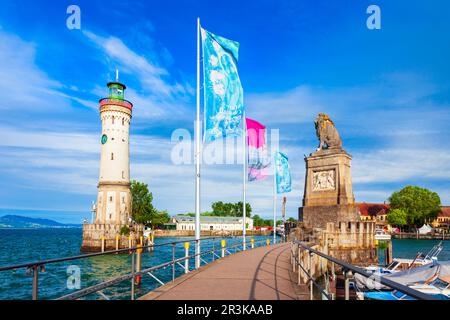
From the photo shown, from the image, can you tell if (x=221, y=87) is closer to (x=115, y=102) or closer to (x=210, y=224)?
(x=115, y=102)

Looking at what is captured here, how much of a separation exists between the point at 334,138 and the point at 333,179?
376 centimetres

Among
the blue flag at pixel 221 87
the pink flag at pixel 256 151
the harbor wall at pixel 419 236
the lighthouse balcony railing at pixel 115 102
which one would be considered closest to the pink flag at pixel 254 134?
the pink flag at pixel 256 151

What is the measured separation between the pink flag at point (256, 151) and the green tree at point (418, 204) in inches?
3723

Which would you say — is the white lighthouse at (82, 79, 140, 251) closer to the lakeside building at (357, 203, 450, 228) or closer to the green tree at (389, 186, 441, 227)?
the green tree at (389, 186, 441, 227)

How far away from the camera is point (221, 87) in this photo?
15.6 m

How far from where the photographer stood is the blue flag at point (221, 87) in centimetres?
1509

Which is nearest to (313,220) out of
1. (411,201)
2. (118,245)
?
(118,245)

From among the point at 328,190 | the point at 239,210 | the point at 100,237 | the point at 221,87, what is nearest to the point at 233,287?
the point at 221,87

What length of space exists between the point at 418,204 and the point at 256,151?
97.4 m

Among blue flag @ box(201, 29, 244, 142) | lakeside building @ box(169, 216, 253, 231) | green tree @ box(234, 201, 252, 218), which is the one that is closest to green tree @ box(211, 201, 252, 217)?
green tree @ box(234, 201, 252, 218)

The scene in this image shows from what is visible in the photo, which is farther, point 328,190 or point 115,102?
point 115,102

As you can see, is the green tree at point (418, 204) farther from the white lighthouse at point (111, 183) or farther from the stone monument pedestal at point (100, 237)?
the white lighthouse at point (111, 183)

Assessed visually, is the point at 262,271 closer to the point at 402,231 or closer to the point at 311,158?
the point at 311,158

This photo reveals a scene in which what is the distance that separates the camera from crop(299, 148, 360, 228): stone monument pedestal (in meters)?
29.6
